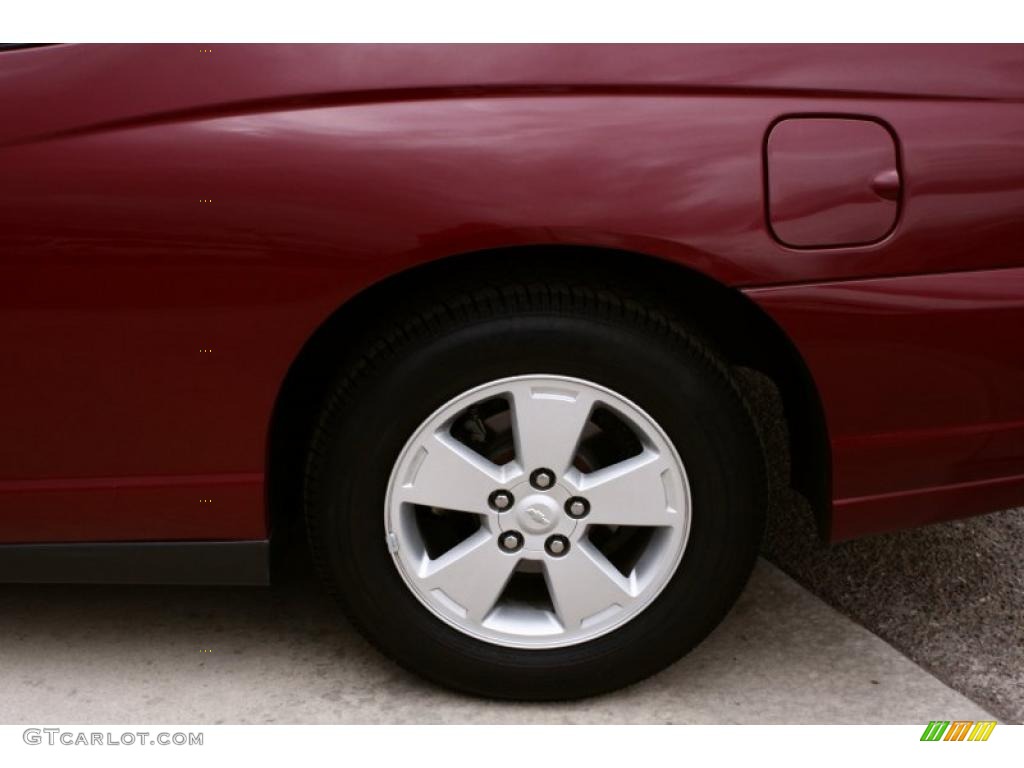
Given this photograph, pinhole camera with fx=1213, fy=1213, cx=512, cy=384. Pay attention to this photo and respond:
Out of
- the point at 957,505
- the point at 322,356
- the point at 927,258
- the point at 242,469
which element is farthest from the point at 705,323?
the point at 242,469

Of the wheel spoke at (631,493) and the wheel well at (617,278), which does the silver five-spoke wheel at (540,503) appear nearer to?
the wheel spoke at (631,493)

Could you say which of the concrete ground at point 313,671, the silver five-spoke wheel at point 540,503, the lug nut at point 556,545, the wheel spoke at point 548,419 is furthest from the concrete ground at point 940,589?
the wheel spoke at point 548,419

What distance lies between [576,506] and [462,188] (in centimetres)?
60

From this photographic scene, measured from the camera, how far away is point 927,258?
2.04 metres

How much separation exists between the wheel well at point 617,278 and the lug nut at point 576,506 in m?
0.37

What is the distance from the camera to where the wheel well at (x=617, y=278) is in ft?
6.98

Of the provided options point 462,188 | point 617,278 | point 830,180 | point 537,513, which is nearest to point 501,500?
point 537,513

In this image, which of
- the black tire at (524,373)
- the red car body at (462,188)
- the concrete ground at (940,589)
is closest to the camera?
the red car body at (462,188)

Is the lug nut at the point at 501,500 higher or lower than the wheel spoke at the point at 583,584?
higher

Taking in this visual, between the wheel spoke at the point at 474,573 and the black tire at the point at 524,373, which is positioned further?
the wheel spoke at the point at 474,573

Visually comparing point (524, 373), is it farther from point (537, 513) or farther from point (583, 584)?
point (583, 584)

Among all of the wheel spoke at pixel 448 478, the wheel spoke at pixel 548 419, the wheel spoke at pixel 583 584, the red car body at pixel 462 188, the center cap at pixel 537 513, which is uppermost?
the red car body at pixel 462 188

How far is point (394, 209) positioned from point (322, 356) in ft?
1.22

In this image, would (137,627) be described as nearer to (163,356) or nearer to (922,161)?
(163,356)
